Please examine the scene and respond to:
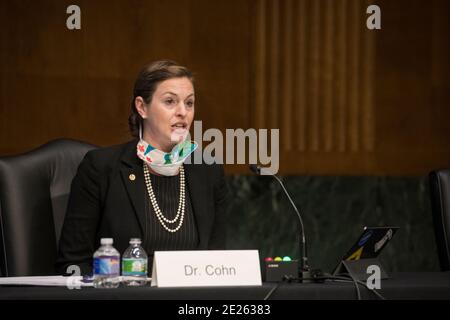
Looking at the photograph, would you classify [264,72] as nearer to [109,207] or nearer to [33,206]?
[109,207]

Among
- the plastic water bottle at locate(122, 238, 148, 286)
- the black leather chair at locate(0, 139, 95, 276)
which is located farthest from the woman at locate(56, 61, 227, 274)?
the plastic water bottle at locate(122, 238, 148, 286)

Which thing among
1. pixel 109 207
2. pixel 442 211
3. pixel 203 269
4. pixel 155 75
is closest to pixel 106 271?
pixel 203 269

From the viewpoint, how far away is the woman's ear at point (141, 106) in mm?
3387

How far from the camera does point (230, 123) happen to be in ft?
15.0

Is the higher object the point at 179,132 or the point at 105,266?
the point at 179,132

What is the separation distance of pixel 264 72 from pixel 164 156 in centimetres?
146

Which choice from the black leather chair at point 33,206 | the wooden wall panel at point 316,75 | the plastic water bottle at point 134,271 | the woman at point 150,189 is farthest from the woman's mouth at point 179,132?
the wooden wall panel at point 316,75

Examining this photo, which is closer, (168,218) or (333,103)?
(168,218)

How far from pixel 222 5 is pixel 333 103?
0.80m

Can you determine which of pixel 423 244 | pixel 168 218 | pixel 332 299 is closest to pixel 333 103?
pixel 423 244

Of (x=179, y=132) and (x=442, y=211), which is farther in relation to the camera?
(x=442, y=211)

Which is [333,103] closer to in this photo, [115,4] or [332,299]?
[115,4]

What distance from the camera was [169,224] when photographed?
326 cm

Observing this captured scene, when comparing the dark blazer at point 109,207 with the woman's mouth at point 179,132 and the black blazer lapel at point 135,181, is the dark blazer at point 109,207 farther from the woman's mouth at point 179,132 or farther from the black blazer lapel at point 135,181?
the woman's mouth at point 179,132
